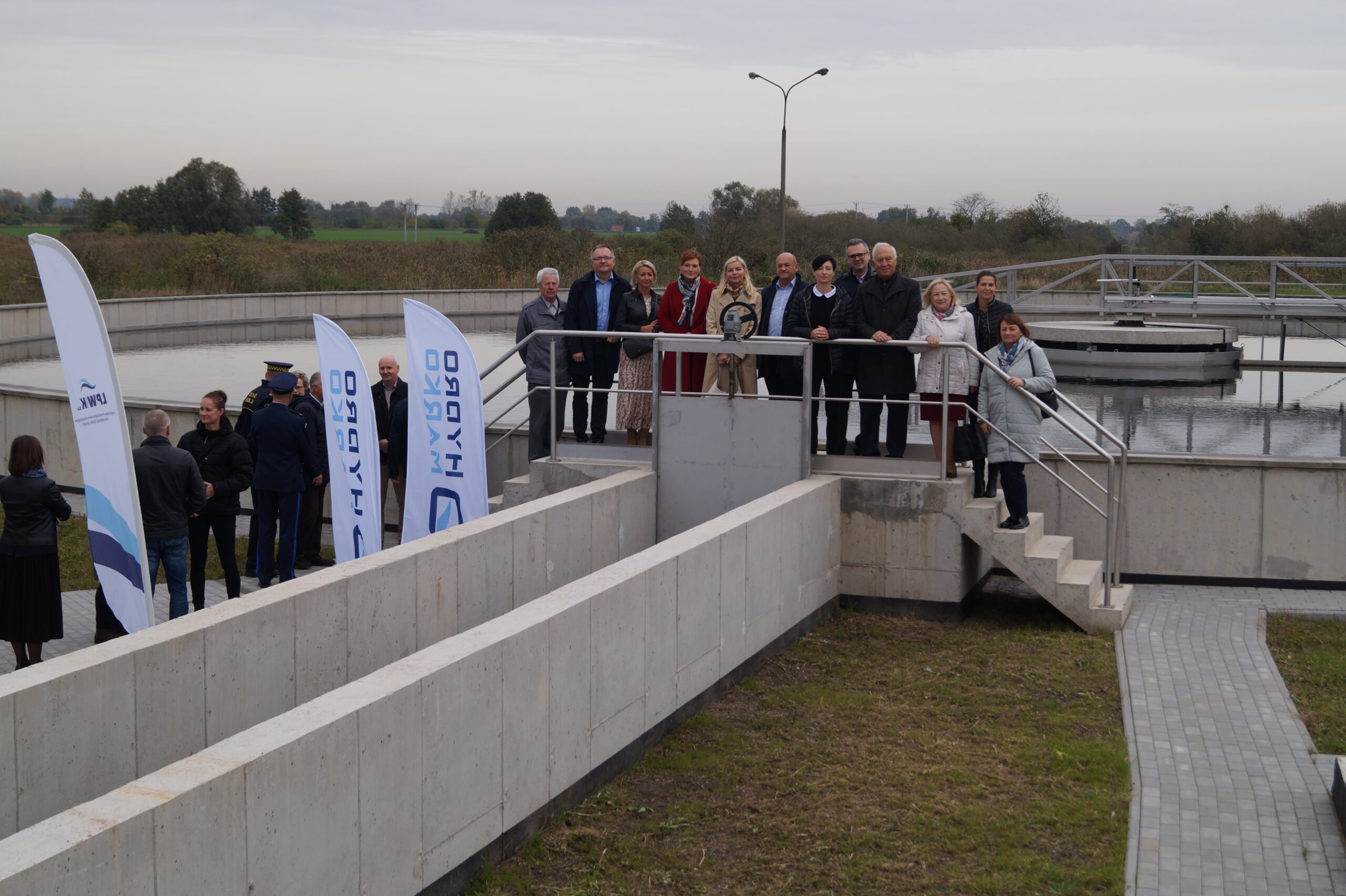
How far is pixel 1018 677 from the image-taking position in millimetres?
9117

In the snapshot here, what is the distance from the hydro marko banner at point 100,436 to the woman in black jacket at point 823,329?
5173 millimetres

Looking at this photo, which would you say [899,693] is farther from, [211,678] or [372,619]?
[211,678]

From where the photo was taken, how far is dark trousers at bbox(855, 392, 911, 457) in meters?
11.0

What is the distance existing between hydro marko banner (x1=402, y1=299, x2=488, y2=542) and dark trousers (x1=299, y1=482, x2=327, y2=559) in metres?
1.42

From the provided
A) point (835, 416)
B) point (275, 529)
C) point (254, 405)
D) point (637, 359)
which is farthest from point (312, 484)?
point (835, 416)

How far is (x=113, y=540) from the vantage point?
8.29 m

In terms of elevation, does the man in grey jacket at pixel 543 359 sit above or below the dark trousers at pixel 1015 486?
above

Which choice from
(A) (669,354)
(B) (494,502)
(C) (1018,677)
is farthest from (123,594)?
(C) (1018,677)

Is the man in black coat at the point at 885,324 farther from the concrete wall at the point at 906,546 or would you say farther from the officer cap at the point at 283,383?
the officer cap at the point at 283,383

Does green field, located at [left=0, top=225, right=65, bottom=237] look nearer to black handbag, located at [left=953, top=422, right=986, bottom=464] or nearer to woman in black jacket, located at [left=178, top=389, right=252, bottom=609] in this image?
woman in black jacket, located at [left=178, top=389, right=252, bottom=609]

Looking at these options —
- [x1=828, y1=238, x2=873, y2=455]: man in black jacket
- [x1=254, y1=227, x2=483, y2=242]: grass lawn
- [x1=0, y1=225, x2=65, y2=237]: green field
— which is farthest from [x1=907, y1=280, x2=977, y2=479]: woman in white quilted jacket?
[x1=254, y1=227, x2=483, y2=242]: grass lawn

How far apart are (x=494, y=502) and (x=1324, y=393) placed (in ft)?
41.7

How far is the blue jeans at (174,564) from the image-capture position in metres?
9.45

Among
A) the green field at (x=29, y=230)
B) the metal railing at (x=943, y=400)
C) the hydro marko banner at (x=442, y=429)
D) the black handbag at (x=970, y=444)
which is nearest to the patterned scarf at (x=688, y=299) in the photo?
the metal railing at (x=943, y=400)
